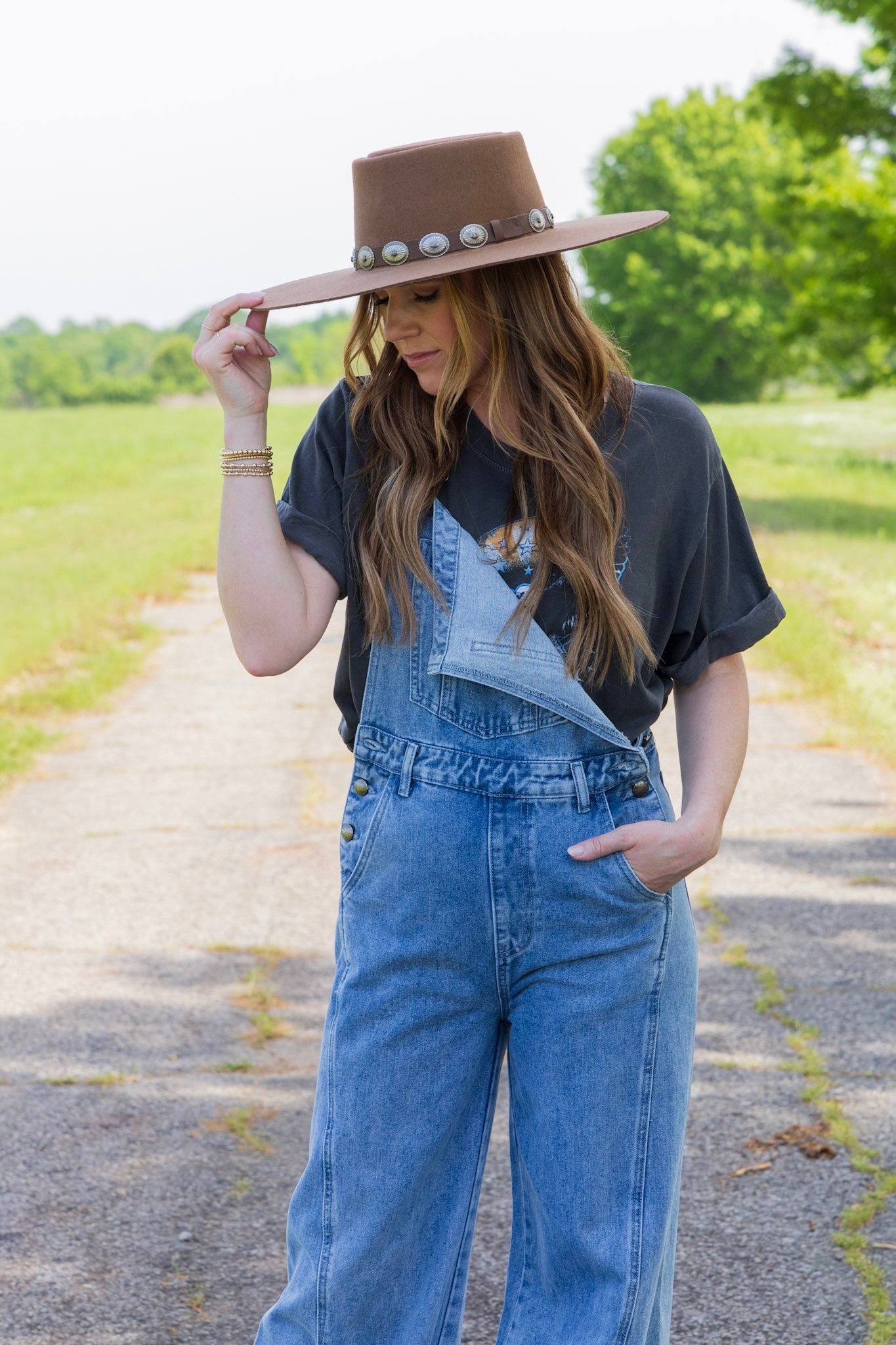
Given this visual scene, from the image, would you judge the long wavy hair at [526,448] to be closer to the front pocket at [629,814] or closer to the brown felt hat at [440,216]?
the brown felt hat at [440,216]

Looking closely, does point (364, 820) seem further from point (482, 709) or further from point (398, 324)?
point (398, 324)

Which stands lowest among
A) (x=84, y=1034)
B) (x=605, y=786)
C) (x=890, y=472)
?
(x=890, y=472)

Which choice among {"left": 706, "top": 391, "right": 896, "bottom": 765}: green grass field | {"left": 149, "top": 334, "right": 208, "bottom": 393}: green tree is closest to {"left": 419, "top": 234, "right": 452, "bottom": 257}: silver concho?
{"left": 706, "top": 391, "right": 896, "bottom": 765}: green grass field

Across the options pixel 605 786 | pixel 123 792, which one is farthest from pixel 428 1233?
pixel 123 792

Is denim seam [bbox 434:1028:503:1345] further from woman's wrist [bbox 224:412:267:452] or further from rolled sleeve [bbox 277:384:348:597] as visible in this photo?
woman's wrist [bbox 224:412:267:452]

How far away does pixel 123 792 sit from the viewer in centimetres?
592

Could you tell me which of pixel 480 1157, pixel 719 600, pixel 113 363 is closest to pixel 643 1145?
pixel 480 1157

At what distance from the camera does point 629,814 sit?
65.0 inches

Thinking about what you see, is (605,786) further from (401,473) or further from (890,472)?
(890,472)

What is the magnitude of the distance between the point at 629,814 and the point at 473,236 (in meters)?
0.74

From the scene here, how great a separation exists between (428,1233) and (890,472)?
60.0ft

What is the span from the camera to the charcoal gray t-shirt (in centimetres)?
165

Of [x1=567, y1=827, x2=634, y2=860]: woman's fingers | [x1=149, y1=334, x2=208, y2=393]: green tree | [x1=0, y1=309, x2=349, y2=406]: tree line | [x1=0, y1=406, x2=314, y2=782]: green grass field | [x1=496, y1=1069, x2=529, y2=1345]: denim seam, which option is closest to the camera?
[x1=567, y1=827, x2=634, y2=860]: woman's fingers

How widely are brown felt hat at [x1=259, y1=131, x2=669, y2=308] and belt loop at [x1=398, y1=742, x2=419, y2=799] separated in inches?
21.9
